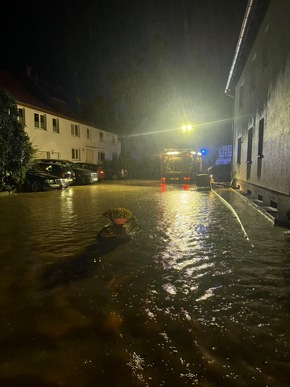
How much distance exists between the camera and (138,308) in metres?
3.42

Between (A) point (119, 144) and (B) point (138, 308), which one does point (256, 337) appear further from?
(A) point (119, 144)

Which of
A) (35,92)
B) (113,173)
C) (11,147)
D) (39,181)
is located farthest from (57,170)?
(35,92)

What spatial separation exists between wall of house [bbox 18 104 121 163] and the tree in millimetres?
5908

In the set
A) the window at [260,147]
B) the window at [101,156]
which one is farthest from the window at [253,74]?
the window at [101,156]

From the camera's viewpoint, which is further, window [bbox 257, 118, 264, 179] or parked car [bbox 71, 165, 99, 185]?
parked car [bbox 71, 165, 99, 185]

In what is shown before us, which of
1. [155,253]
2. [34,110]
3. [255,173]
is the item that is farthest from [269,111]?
[34,110]

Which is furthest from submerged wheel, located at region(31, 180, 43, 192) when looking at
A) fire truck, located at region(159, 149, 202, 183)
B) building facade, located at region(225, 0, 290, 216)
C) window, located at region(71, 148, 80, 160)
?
window, located at region(71, 148, 80, 160)

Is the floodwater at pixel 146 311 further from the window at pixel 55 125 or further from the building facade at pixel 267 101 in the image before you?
the window at pixel 55 125

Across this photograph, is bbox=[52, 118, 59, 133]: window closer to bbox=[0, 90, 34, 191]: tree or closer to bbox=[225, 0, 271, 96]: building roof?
bbox=[0, 90, 34, 191]: tree

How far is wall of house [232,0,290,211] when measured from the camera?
29.0 feet

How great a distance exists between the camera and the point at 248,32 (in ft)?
44.5

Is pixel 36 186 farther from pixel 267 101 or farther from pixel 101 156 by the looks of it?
pixel 101 156

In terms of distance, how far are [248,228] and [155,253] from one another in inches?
122

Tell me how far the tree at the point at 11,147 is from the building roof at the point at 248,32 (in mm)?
11277
